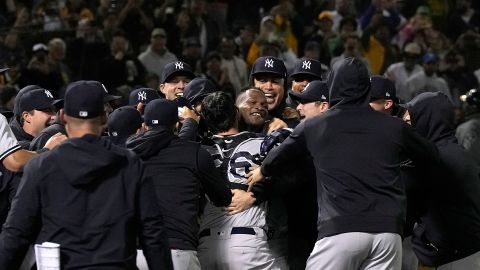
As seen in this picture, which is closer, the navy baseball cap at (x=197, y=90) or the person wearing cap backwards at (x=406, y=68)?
the navy baseball cap at (x=197, y=90)

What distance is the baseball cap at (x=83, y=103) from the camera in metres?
5.61

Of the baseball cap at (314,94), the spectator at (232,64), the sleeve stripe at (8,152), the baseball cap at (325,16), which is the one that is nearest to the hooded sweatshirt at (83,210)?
the sleeve stripe at (8,152)

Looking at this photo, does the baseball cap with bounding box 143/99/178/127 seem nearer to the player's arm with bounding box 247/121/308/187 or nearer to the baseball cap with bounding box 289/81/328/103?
the player's arm with bounding box 247/121/308/187

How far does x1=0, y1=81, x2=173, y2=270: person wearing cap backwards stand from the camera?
5539 millimetres

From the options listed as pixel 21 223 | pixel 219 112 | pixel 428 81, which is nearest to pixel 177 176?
pixel 219 112

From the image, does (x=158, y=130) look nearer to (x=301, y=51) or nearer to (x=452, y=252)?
(x=452, y=252)

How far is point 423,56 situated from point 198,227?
1051 cm

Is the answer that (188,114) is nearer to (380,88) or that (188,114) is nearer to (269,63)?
(269,63)

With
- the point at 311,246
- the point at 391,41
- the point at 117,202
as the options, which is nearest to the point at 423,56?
the point at 391,41

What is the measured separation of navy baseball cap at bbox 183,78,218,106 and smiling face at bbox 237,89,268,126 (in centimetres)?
57

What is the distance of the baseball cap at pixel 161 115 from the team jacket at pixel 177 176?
0.05 m

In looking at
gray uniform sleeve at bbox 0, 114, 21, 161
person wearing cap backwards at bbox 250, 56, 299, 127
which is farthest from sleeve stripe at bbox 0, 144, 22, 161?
person wearing cap backwards at bbox 250, 56, 299, 127

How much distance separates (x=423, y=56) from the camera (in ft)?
56.4

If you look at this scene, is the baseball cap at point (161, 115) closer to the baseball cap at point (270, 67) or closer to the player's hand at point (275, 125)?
the player's hand at point (275, 125)
